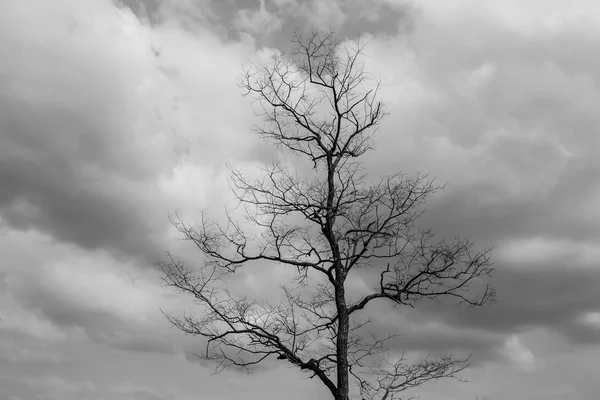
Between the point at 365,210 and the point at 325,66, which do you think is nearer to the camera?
the point at 365,210

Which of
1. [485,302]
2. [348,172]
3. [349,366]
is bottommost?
[349,366]

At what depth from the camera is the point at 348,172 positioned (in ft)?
48.6

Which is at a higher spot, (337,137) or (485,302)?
(337,137)

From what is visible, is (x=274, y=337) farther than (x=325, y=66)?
No

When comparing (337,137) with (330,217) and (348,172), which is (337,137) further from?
(330,217)

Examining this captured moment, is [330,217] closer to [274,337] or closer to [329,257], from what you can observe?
[329,257]

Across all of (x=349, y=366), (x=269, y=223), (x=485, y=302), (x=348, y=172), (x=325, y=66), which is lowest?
(x=349, y=366)

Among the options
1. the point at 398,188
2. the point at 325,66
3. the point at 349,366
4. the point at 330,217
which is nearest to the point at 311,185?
the point at 330,217

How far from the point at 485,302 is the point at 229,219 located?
587cm

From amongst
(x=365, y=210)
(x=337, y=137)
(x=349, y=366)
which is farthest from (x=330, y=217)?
(x=349, y=366)

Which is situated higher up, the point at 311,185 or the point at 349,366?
the point at 311,185

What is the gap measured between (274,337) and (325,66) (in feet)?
20.8

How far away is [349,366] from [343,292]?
1569mm

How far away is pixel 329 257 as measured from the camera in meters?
14.4
